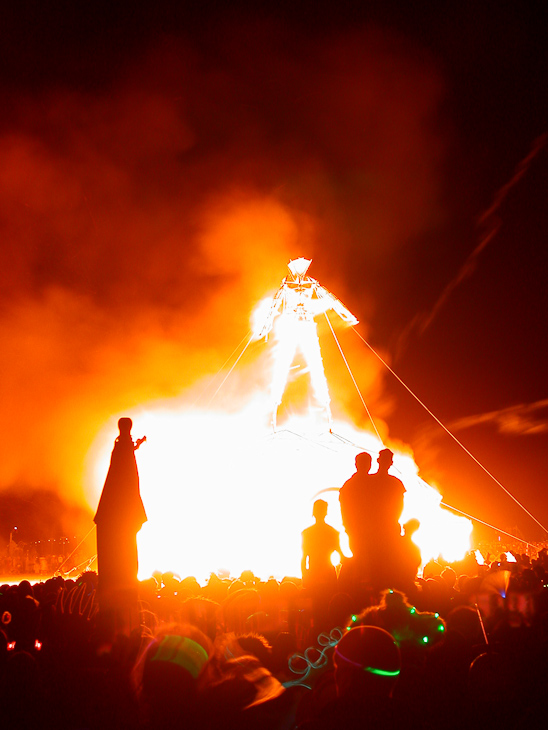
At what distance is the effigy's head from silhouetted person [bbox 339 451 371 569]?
1240cm

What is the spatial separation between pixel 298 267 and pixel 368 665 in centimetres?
1510

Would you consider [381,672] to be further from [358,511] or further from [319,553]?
[319,553]

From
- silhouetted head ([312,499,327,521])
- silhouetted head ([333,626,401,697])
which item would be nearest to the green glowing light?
silhouetted head ([333,626,401,697])

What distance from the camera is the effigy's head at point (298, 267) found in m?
17.1

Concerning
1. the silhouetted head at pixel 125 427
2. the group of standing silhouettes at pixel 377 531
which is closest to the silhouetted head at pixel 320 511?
the group of standing silhouettes at pixel 377 531

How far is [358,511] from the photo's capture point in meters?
5.15

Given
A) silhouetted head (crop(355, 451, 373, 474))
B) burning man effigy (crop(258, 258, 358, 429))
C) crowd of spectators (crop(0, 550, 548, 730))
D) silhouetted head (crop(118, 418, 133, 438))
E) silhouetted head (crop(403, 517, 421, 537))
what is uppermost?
burning man effigy (crop(258, 258, 358, 429))

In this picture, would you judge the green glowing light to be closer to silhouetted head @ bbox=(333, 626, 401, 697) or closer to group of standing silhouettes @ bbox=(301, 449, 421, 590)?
silhouetted head @ bbox=(333, 626, 401, 697)

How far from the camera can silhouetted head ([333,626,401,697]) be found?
2686 millimetres

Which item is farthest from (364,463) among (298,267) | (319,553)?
(298,267)

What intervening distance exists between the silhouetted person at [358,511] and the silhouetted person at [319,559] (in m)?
1.22

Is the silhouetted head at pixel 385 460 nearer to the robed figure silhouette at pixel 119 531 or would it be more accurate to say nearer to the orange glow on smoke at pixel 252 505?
the robed figure silhouette at pixel 119 531

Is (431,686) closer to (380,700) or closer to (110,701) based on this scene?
(380,700)

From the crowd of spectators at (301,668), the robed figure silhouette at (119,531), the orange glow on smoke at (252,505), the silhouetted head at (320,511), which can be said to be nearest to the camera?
the crowd of spectators at (301,668)
